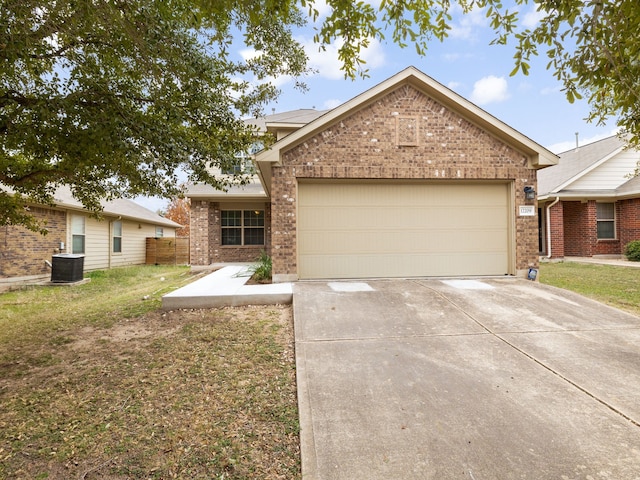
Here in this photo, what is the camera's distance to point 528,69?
2922mm

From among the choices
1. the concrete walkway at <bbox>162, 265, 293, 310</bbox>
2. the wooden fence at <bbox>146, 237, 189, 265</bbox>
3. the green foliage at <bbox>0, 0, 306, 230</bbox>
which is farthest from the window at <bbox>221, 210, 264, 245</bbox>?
the green foliage at <bbox>0, 0, 306, 230</bbox>

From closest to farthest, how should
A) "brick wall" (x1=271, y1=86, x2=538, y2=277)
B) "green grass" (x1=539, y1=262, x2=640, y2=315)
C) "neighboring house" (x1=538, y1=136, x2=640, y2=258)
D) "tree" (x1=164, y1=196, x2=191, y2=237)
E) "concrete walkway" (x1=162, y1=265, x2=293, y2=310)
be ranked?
1. "concrete walkway" (x1=162, y1=265, x2=293, y2=310)
2. "green grass" (x1=539, y1=262, x2=640, y2=315)
3. "brick wall" (x1=271, y1=86, x2=538, y2=277)
4. "neighboring house" (x1=538, y1=136, x2=640, y2=258)
5. "tree" (x1=164, y1=196, x2=191, y2=237)

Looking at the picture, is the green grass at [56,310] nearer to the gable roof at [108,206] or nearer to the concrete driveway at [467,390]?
the gable roof at [108,206]

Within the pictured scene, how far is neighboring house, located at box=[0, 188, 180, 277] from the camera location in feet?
35.1

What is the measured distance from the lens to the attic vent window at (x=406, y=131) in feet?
25.9

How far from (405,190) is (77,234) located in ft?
41.7

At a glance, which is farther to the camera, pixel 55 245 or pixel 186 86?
pixel 55 245

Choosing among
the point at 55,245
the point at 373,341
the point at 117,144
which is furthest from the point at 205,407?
the point at 55,245

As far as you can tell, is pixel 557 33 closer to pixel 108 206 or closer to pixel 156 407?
pixel 156 407

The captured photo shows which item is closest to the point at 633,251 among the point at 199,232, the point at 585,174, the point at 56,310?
the point at 585,174

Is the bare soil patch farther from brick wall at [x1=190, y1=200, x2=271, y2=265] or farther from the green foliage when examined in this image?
brick wall at [x1=190, y1=200, x2=271, y2=265]

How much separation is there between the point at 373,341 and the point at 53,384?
364 centimetres

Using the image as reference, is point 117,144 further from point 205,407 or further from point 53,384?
point 205,407

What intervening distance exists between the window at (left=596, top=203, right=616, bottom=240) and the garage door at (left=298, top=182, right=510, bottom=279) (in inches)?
403
